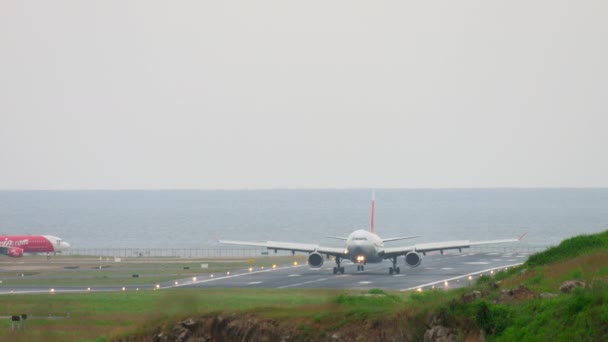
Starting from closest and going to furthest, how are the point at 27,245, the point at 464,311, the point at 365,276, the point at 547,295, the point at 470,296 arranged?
1. the point at 464,311
2. the point at 547,295
3. the point at 470,296
4. the point at 365,276
5. the point at 27,245

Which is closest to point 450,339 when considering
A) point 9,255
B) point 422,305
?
point 422,305

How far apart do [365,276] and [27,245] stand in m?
74.4

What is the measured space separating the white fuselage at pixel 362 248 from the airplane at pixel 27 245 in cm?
6462

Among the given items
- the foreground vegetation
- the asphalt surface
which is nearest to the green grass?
the foreground vegetation

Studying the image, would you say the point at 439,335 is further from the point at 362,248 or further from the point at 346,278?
the point at 362,248

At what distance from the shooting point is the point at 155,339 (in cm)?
4369

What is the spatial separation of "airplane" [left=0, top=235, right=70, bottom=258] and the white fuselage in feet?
212

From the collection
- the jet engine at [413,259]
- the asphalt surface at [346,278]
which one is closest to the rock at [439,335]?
the asphalt surface at [346,278]

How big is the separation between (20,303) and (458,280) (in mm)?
35843

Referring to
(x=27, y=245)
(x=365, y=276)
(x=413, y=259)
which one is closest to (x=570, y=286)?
(x=365, y=276)

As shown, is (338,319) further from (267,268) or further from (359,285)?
(267,268)

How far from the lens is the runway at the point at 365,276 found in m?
86.6

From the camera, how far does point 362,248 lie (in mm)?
104062

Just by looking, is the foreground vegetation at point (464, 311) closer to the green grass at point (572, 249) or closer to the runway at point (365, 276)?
the green grass at point (572, 249)
